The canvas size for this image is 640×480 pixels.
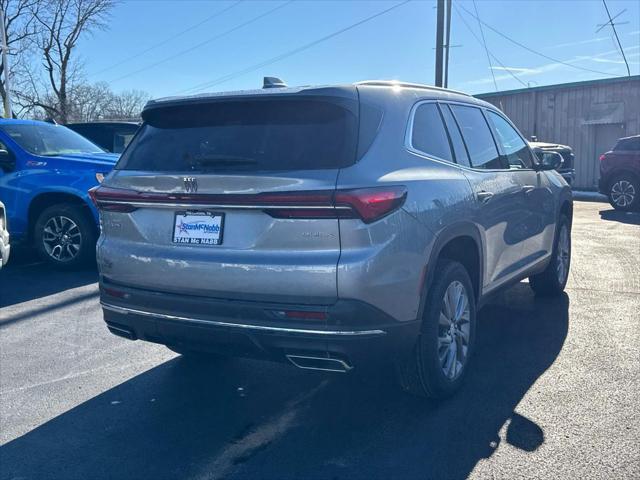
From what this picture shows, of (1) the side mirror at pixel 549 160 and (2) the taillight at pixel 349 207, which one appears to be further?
(1) the side mirror at pixel 549 160

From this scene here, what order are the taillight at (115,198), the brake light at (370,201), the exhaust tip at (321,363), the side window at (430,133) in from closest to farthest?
the brake light at (370,201)
the exhaust tip at (321,363)
the taillight at (115,198)
the side window at (430,133)

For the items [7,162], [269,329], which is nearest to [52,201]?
[7,162]

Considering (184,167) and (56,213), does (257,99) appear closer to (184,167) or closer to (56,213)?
(184,167)

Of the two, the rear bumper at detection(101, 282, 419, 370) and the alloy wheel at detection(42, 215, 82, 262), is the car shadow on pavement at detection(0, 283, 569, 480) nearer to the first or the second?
the rear bumper at detection(101, 282, 419, 370)

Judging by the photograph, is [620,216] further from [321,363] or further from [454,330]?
[321,363]

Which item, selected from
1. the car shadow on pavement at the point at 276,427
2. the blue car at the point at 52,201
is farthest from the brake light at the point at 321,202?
the blue car at the point at 52,201

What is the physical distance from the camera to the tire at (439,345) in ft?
12.3

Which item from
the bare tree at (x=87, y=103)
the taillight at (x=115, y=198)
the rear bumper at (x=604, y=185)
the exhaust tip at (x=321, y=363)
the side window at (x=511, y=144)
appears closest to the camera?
the exhaust tip at (x=321, y=363)

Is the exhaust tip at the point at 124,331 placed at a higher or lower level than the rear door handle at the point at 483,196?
A: lower

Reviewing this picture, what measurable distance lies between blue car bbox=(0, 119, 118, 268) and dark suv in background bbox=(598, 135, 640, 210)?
1097cm

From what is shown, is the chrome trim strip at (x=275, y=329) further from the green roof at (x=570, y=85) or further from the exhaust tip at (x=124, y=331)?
the green roof at (x=570, y=85)

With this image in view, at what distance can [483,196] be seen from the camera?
4387 mm

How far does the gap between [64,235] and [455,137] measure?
17.7ft

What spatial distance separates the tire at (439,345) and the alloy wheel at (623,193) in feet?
38.0
